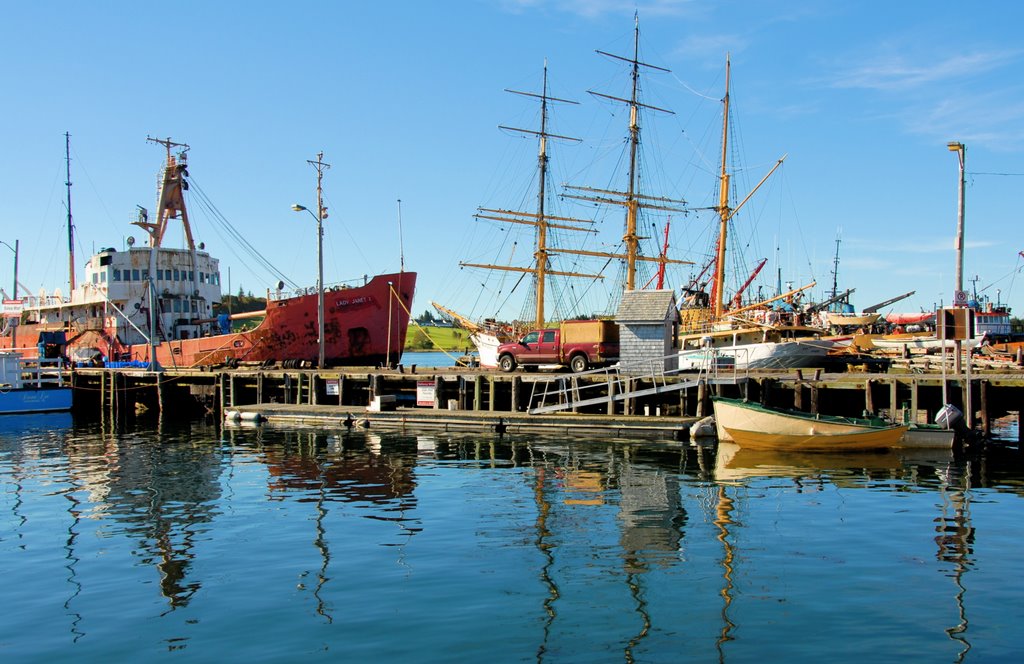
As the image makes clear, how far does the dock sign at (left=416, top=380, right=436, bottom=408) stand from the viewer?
109 feet

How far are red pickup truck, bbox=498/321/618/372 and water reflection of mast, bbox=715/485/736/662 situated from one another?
48.6 feet

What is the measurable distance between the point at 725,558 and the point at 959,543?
4.20m

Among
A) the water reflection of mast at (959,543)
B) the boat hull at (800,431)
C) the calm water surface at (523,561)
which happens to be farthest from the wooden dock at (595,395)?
the water reflection of mast at (959,543)

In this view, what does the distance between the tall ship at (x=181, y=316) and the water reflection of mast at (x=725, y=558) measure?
25.7 metres

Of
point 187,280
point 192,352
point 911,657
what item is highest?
point 187,280

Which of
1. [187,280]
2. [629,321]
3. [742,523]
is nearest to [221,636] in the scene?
[742,523]

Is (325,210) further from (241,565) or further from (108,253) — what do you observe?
(241,565)

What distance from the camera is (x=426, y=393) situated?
Result: 3322 centimetres

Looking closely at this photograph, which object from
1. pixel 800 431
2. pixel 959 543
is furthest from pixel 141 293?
pixel 959 543

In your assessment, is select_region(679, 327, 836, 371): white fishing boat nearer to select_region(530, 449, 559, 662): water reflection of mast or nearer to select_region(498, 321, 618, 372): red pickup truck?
select_region(498, 321, 618, 372): red pickup truck

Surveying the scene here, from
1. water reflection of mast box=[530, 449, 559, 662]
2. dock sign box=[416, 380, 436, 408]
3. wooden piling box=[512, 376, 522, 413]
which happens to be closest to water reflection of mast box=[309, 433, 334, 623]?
water reflection of mast box=[530, 449, 559, 662]

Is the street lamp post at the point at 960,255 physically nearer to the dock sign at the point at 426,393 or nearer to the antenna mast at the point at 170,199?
the dock sign at the point at 426,393

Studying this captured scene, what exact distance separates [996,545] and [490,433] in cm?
1758

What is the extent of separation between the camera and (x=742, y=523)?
49.9ft
